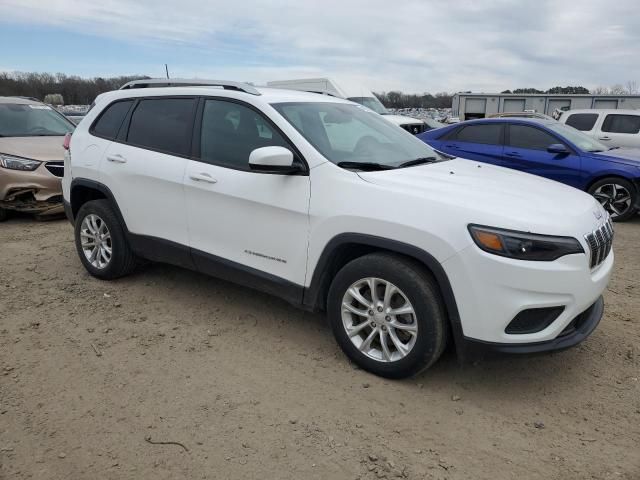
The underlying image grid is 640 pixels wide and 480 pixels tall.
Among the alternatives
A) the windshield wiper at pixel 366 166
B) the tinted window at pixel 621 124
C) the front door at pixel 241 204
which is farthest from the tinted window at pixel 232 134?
the tinted window at pixel 621 124

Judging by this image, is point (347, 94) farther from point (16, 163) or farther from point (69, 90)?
point (69, 90)

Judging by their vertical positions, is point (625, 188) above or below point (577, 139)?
below

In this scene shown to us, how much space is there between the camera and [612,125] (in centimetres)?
1159

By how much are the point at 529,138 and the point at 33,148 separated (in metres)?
7.48

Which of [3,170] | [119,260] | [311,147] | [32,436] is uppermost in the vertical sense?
[311,147]

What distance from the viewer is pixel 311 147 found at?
337 cm

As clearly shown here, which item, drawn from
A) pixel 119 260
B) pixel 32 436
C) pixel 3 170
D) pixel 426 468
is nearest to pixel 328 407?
pixel 426 468

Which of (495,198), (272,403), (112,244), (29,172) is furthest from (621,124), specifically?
(29,172)

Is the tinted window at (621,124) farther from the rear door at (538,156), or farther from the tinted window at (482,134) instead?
the tinted window at (482,134)

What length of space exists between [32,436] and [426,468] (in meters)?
2.00

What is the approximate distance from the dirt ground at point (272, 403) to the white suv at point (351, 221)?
376mm

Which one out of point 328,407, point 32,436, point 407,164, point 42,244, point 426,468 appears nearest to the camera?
→ point 426,468

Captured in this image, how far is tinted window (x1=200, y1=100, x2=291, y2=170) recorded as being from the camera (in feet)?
11.8

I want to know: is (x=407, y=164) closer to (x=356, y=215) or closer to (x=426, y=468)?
(x=356, y=215)
